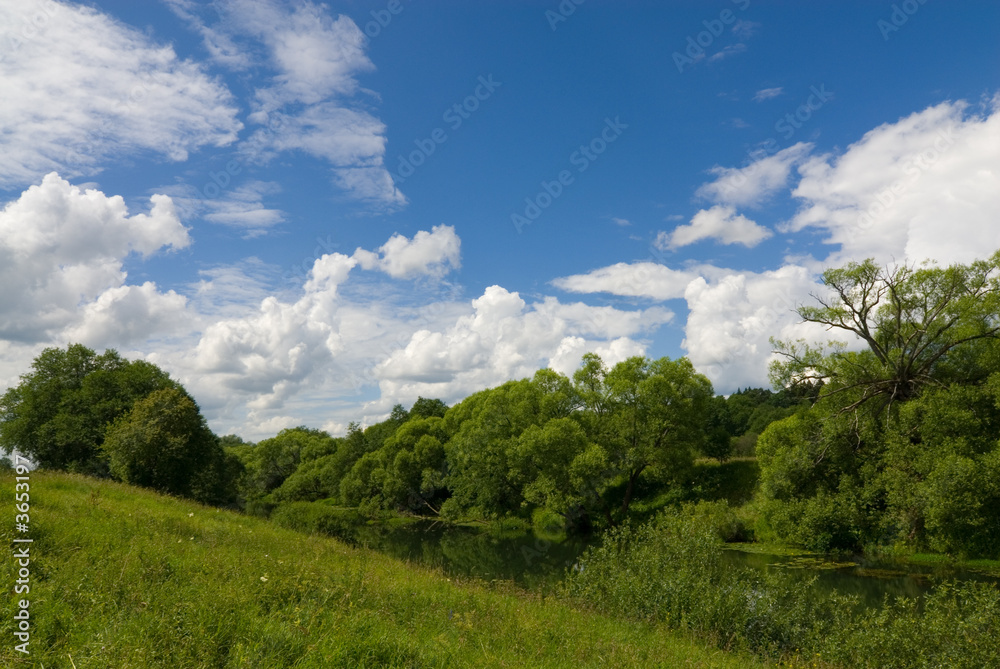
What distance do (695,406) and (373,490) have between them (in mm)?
38121

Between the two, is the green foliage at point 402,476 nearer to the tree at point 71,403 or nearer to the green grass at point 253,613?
the tree at point 71,403

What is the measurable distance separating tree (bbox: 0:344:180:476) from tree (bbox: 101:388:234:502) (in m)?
2.10

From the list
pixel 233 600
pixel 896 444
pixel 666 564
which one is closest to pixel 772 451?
pixel 896 444

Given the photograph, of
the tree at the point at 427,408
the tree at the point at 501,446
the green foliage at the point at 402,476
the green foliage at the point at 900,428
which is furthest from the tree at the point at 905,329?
the tree at the point at 427,408

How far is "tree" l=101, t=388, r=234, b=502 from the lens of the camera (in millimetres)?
34562

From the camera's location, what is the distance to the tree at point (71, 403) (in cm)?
3959

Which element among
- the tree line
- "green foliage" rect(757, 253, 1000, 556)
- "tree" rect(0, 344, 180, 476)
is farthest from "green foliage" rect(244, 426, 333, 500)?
"green foliage" rect(757, 253, 1000, 556)

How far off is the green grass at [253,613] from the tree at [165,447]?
26352 mm

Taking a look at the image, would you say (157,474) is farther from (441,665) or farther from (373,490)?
(441,665)

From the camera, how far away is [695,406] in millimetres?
47906

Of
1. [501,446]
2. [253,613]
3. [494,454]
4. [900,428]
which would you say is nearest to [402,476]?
[494,454]

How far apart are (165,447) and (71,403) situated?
11530mm

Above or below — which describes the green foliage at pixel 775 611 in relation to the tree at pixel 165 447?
below

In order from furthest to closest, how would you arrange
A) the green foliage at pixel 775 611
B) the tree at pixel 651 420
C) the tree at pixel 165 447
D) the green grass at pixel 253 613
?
the tree at pixel 651 420
the tree at pixel 165 447
the green foliage at pixel 775 611
the green grass at pixel 253 613
